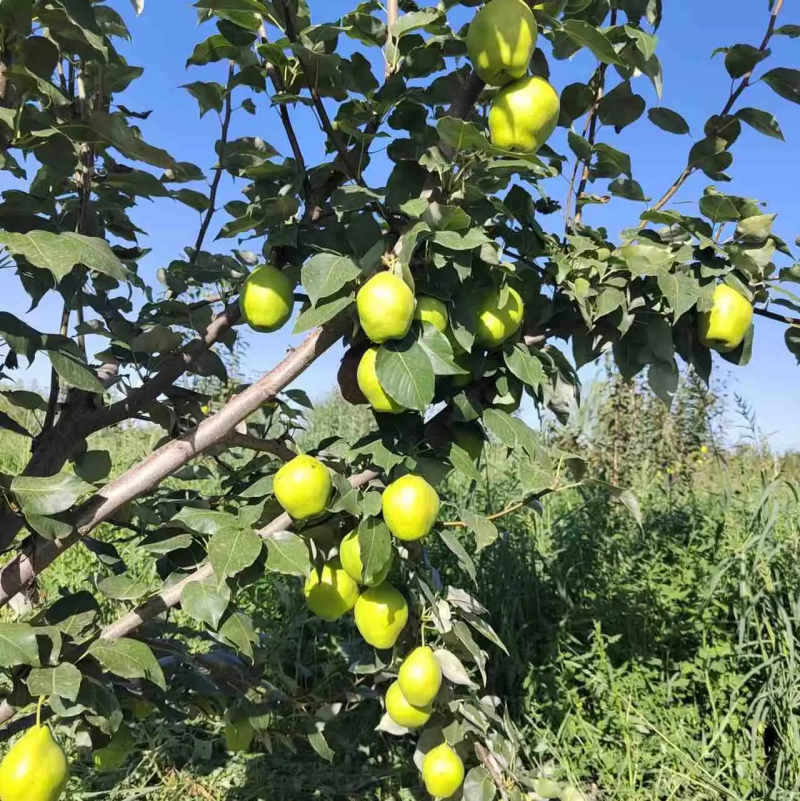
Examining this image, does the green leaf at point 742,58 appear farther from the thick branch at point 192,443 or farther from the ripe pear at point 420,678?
the ripe pear at point 420,678

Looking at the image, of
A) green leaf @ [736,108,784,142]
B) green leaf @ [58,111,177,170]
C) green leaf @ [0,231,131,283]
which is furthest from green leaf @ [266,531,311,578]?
green leaf @ [736,108,784,142]

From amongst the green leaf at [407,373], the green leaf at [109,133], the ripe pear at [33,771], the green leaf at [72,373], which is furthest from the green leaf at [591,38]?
the ripe pear at [33,771]

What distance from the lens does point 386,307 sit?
0.93m

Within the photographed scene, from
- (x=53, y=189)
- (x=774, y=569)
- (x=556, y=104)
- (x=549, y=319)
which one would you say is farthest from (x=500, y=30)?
(x=774, y=569)

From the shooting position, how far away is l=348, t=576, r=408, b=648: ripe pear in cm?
124

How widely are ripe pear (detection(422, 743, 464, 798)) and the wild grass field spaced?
219 mm

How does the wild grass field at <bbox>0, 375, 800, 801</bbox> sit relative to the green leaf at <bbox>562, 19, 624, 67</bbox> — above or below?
below

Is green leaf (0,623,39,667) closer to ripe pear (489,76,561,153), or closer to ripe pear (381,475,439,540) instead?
ripe pear (381,475,439,540)

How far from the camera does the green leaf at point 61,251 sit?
0.91 metres

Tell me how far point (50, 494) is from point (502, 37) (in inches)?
35.3

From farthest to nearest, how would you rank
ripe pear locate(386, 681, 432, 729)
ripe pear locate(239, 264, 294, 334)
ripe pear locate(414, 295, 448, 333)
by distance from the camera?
1. ripe pear locate(386, 681, 432, 729)
2. ripe pear locate(239, 264, 294, 334)
3. ripe pear locate(414, 295, 448, 333)

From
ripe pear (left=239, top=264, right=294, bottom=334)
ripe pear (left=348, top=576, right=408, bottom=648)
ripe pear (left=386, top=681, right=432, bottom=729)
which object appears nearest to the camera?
ripe pear (left=239, top=264, right=294, bottom=334)

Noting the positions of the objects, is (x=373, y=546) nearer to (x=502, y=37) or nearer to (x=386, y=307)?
(x=386, y=307)

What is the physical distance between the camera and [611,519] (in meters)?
3.37
